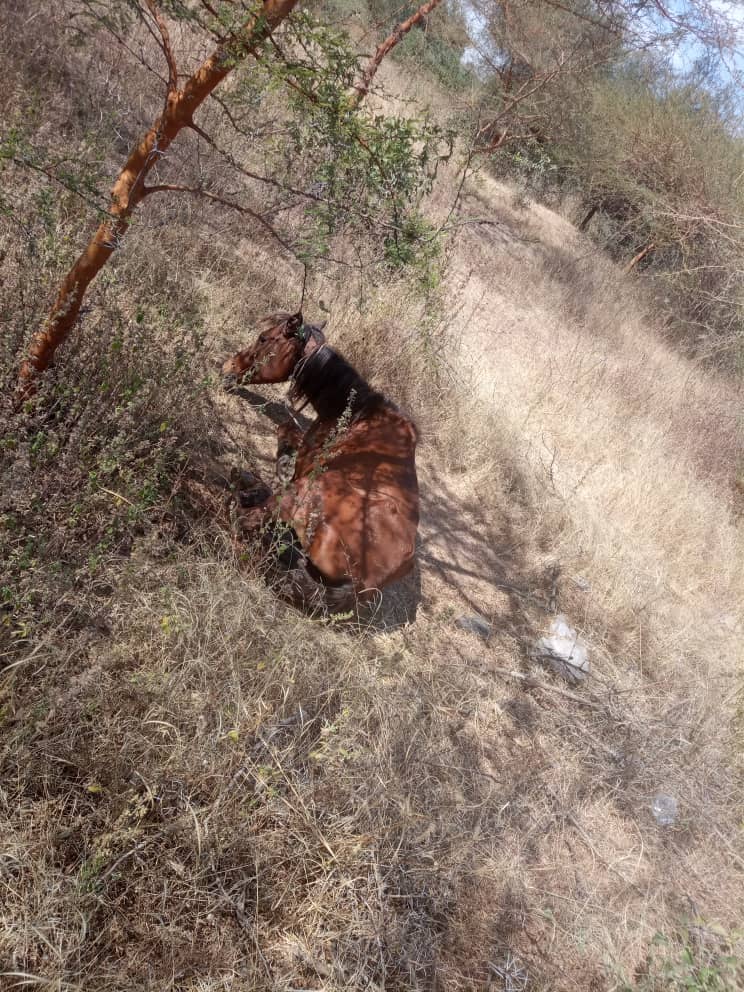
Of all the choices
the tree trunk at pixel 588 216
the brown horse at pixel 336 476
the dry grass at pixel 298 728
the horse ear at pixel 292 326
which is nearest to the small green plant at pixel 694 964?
the dry grass at pixel 298 728

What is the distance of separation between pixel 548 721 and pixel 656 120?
15129 millimetres

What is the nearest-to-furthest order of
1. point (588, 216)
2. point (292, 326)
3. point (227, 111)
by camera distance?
point (227, 111), point (292, 326), point (588, 216)

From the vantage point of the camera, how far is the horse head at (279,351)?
3324 mm

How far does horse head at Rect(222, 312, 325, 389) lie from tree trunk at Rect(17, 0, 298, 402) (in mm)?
1088

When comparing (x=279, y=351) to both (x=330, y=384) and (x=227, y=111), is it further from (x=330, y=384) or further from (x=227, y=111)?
(x=227, y=111)

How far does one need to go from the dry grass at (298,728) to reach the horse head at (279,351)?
293 millimetres

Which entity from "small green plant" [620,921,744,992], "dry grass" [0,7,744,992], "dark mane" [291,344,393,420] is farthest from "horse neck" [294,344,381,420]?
"small green plant" [620,921,744,992]

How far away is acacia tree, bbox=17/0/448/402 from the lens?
6.07 ft

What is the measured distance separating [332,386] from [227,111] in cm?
150

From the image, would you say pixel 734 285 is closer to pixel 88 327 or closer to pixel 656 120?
pixel 656 120

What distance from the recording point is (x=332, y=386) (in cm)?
341

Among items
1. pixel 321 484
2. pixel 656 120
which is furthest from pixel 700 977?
pixel 656 120

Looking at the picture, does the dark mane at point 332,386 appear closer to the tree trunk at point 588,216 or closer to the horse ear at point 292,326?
the horse ear at point 292,326

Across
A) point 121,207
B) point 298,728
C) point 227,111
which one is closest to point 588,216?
point 227,111
